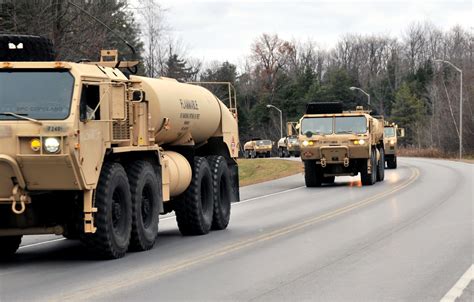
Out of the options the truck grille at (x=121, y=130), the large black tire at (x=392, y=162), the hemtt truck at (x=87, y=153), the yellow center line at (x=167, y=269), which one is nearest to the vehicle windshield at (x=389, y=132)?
the large black tire at (x=392, y=162)

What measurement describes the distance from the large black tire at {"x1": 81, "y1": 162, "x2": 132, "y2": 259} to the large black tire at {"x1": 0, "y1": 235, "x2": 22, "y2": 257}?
64.1 inches

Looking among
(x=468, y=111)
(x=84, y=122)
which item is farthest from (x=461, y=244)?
(x=468, y=111)

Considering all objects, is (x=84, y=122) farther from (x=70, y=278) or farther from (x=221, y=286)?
(x=221, y=286)

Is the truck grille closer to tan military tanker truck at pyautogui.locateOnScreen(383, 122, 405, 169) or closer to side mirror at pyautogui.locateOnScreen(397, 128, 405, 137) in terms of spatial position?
tan military tanker truck at pyautogui.locateOnScreen(383, 122, 405, 169)

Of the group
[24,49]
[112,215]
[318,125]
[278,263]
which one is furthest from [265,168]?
[278,263]

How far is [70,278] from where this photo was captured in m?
10.1

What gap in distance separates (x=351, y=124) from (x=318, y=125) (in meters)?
1.16

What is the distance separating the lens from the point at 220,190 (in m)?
16.4

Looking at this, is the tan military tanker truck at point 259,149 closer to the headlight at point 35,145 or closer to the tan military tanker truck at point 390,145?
the tan military tanker truck at point 390,145

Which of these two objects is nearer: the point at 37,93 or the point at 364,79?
the point at 37,93

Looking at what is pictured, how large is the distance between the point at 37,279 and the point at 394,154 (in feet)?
119

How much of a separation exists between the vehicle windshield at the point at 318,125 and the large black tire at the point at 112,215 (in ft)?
59.2

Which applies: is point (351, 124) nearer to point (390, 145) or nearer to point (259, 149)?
point (390, 145)

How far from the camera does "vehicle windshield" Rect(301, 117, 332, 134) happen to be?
29500 mm
